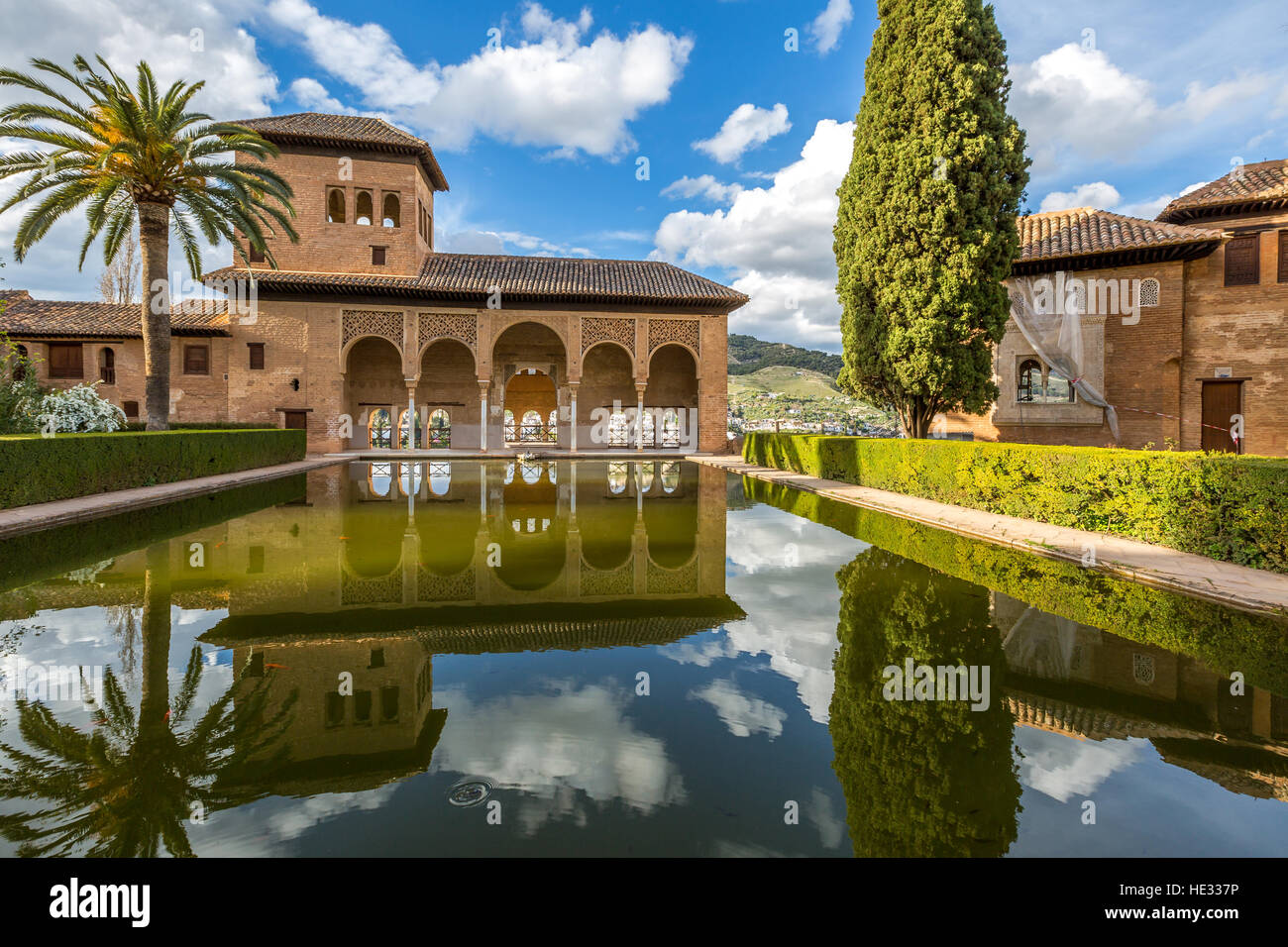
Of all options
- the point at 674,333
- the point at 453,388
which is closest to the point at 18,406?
the point at 453,388

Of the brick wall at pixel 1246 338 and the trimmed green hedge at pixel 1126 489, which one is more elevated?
the brick wall at pixel 1246 338

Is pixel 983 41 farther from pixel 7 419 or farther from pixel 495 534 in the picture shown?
pixel 7 419

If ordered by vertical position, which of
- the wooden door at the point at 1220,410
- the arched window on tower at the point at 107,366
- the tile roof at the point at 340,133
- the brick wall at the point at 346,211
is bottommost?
the wooden door at the point at 1220,410

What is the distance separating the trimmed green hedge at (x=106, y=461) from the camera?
888 cm

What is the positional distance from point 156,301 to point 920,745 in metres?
17.3

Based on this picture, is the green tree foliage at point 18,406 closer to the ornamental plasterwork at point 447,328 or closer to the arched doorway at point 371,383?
the ornamental plasterwork at point 447,328

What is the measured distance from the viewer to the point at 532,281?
24.5m

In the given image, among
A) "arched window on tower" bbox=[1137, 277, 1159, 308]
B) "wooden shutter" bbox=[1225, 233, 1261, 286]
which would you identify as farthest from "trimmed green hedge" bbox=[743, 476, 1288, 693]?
"wooden shutter" bbox=[1225, 233, 1261, 286]

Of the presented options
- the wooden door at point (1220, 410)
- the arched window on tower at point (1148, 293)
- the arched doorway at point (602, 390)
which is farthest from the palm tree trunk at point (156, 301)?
the wooden door at point (1220, 410)

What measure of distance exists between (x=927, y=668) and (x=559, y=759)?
2.19 metres

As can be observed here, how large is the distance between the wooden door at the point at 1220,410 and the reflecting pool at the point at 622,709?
12692 millimetres
